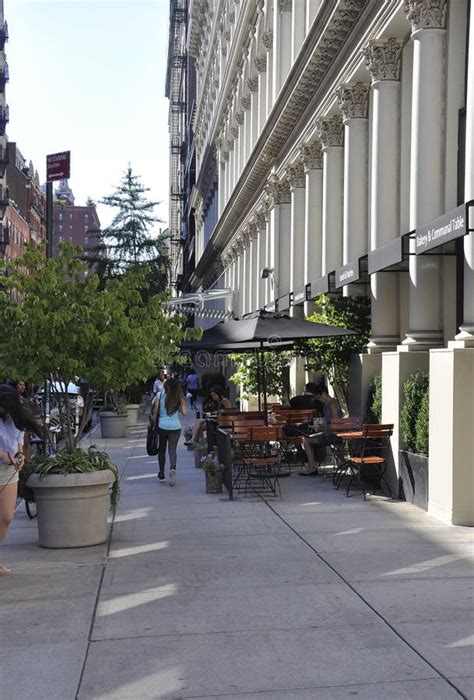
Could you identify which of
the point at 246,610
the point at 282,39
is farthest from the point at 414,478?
the point at 282,39

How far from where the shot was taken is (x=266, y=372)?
25.5 metres

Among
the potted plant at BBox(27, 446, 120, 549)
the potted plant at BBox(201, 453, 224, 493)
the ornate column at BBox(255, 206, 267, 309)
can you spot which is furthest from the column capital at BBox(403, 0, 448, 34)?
the ornate column at BBox(255, 206, 267, 309)

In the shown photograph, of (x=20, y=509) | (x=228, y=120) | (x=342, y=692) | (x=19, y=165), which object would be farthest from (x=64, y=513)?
(x=19, y=165)

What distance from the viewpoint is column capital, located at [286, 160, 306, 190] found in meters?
27.3

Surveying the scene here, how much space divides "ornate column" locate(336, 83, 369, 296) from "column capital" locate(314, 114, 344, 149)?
2.34m

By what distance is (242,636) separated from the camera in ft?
22.3

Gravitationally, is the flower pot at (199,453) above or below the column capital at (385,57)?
below

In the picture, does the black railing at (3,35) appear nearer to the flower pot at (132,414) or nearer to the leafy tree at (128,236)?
the leafy tree at (128,236)

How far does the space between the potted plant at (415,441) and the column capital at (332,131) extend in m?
10.2

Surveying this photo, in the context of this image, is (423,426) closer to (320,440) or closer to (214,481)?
(214,481)

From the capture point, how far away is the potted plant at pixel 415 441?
12.8m

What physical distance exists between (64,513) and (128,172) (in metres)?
60.2

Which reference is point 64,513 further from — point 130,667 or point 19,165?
point 19,165

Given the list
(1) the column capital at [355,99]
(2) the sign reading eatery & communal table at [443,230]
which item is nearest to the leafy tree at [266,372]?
(1) the column capital at [355,99]
